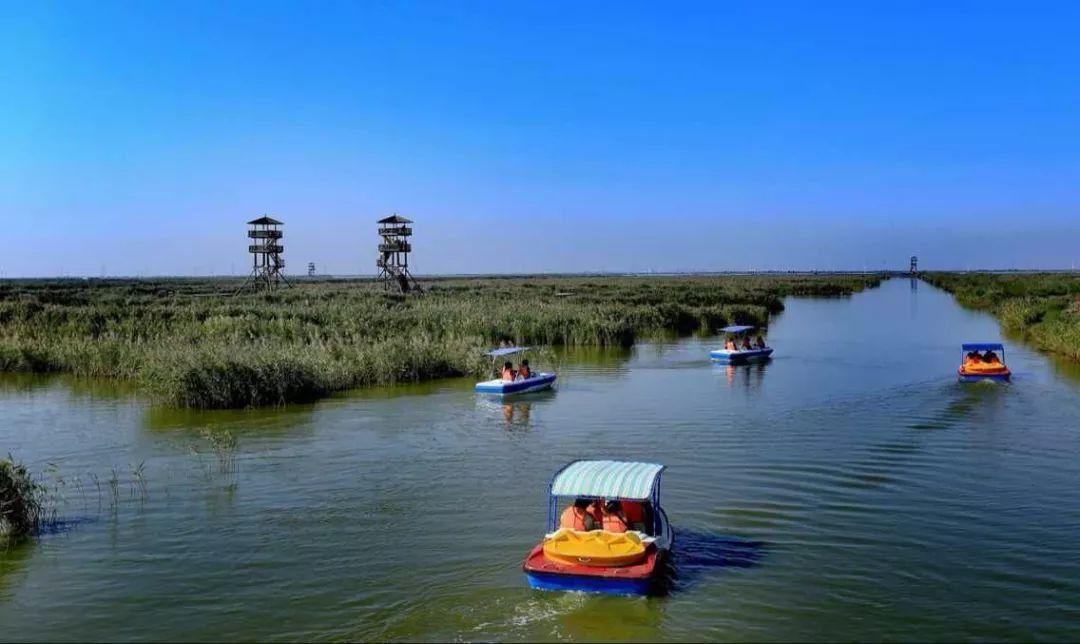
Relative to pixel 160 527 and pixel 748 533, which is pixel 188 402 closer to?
pixel 160 527

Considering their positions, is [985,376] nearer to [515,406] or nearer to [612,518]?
[515,406]

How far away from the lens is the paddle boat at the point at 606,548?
11.5m

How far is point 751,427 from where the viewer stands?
2420 centimetres

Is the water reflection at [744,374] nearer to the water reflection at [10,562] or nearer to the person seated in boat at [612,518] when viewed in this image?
the person seated in boat at [612,518]

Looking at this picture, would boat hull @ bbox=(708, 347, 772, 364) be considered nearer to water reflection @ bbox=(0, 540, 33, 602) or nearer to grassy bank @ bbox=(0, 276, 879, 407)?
grassy bank @ bbox=(0, 276, 879, 407)

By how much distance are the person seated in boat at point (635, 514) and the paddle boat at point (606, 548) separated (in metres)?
0.02

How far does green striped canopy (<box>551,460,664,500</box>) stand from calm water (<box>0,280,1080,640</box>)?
1.40m

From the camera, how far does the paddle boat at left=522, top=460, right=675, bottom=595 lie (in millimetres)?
11516

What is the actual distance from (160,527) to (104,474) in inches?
180

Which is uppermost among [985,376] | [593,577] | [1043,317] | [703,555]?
[1043,317]

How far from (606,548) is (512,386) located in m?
17.4

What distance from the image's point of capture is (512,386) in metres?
29.1

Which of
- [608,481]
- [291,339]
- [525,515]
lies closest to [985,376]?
[525,515]

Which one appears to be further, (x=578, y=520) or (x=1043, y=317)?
(x=1043, y=317)
